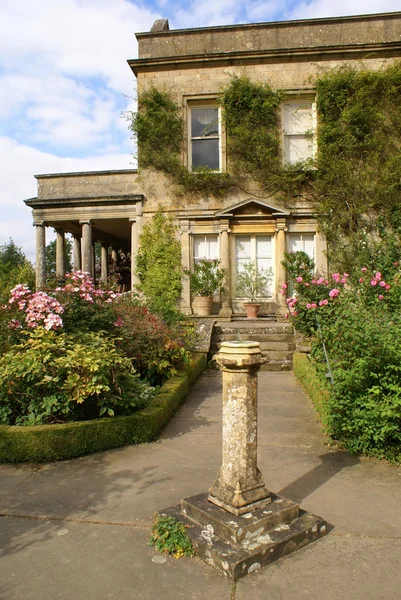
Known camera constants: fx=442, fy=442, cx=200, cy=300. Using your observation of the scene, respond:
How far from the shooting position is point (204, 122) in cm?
1335

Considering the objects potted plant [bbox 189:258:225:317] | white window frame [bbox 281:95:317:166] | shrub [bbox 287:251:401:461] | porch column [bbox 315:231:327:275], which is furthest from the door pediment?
shrub [bbox 287:251:401:461]

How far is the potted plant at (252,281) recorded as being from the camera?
12703 mm

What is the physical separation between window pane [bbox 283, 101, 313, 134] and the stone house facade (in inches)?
1.1

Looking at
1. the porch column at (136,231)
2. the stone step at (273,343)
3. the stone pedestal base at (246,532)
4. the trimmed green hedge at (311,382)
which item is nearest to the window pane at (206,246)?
the porch column at (136,231)

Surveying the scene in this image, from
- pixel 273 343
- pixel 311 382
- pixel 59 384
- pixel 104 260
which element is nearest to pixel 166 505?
pixel 59 384

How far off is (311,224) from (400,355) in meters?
9.12

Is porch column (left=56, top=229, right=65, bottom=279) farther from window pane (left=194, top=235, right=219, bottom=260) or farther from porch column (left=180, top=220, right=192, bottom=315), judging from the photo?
window pane (left=194, top=235, right=219, bottom=260)

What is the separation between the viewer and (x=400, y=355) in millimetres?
3979

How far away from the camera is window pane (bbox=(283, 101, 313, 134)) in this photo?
12992 millimetres

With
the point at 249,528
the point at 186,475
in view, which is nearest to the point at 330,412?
the point at 186,475

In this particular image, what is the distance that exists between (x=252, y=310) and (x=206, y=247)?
2431 mm

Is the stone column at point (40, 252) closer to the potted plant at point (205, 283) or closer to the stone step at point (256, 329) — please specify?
the potted plant at point (205, 283)

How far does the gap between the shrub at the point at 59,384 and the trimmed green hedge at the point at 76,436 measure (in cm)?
18

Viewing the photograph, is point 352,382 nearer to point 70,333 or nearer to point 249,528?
point 249,528
